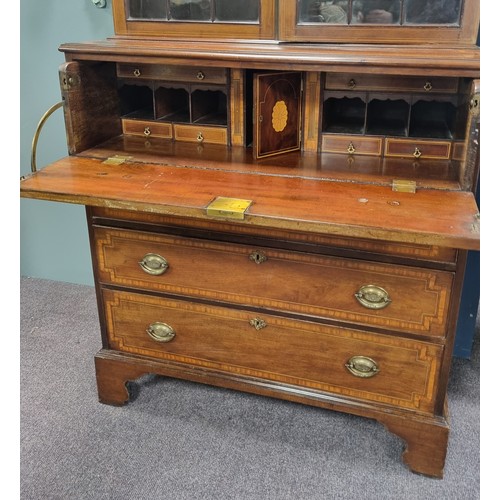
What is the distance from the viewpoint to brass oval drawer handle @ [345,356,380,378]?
1691 mm

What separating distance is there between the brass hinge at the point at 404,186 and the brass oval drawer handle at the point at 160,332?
33.7 inches

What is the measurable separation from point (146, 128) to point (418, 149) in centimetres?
96

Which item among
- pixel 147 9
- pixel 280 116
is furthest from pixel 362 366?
pixel 147 9

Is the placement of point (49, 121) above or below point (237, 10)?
below

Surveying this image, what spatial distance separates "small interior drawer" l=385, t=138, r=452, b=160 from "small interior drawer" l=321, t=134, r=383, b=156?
35mm

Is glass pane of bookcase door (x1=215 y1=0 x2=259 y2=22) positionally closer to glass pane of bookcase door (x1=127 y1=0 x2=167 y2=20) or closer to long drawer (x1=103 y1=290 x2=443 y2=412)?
glass pane of bookcase door (x1=127 y1=0 x2=167 y2=20)

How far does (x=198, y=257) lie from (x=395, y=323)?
2.02ft

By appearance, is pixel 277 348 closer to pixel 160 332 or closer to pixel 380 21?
pixel 160 332

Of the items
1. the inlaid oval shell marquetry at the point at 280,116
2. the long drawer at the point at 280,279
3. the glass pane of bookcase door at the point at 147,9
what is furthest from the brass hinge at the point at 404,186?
the glass pane of bookcase door at the point at 147,9

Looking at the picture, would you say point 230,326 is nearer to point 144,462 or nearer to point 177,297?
point 177,297

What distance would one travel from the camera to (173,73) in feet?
6.30

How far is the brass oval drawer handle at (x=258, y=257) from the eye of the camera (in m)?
1.66

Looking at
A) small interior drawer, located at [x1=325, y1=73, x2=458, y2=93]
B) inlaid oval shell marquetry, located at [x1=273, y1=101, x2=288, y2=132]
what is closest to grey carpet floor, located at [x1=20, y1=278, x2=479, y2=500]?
inlaid oval shell marquetry, located at [x1=273, y1=101, x2=288, y2=132]

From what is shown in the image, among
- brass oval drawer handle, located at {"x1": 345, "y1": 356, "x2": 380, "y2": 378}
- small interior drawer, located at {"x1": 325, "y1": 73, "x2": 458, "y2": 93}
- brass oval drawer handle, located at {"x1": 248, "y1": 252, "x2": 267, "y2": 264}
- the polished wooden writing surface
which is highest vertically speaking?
small interior drawer, located at {"x1": 325, "y1": 73, "x2": 458, "y2": 93}
